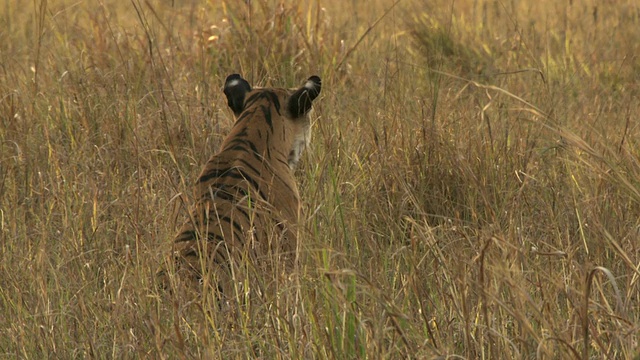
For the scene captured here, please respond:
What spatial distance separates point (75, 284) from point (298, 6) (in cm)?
303

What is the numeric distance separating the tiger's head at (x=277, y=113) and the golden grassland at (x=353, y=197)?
0.41ft

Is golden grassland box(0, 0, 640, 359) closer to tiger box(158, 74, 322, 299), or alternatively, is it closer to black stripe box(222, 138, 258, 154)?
tiger box(158, 74, 322, 299)

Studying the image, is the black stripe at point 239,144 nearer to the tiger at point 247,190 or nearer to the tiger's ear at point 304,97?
the tiger at point 247,190

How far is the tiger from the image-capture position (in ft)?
9.73

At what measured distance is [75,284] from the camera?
3.07 meters

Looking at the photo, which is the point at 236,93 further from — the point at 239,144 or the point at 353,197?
the point at 353,197

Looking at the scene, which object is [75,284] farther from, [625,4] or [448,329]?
[625,4]

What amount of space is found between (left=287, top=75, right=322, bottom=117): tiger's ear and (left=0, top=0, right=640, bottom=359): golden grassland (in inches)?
7.2

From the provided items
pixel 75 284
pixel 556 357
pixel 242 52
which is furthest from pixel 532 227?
pixel 242 52

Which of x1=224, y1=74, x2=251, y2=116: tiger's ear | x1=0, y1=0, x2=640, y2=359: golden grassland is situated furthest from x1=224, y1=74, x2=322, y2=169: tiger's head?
x1=0, y1=0, x2=640, y2=359: golden grassland

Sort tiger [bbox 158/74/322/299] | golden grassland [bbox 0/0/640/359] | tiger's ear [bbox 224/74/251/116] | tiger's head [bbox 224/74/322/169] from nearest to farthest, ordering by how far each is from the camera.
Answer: golden grassland [bbox 0/0/640/359], tiger [bbox 158/74/322/299], tiger's head [bbox 224/74/322/169], tiger's ear [bbox 224/74/251/116]

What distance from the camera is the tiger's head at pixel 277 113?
154 inches

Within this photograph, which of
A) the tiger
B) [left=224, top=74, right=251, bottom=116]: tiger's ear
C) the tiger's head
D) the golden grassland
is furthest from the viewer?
[left=224, top=74, right=251, bottom=116]: tiger's ear

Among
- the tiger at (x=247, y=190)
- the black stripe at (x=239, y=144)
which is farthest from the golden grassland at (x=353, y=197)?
the black stripe at (x=239, y=144)
